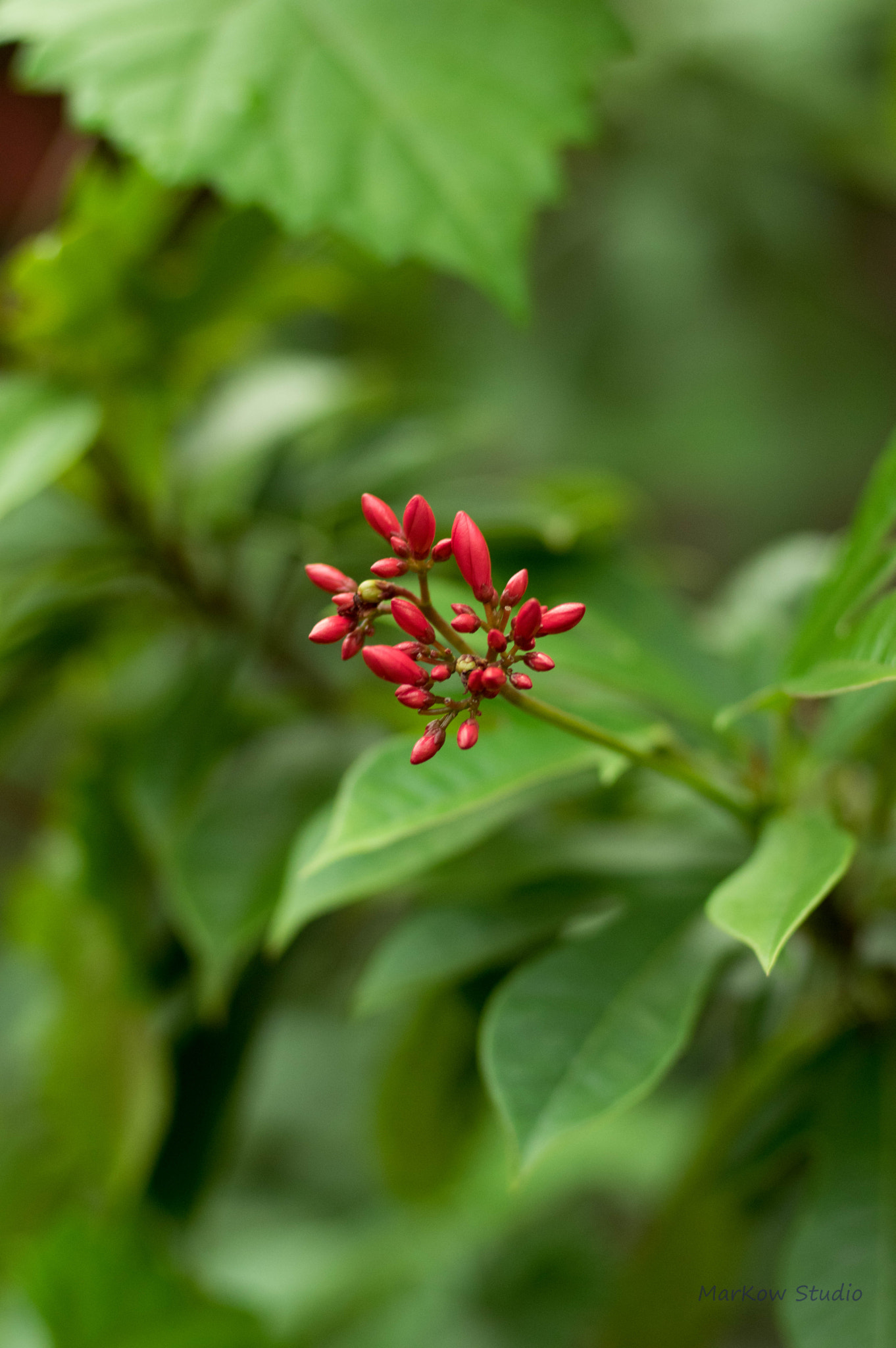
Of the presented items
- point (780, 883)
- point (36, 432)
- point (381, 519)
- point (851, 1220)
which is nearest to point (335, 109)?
point (36, 432)

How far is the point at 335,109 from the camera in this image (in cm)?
65

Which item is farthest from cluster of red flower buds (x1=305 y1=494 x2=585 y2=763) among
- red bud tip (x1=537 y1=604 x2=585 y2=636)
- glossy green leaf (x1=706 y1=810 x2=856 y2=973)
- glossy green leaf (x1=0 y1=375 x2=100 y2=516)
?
glossy green leaf (x1=0 y1=375 x2=100 y2=516)

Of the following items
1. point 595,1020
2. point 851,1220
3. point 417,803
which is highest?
point 417,803

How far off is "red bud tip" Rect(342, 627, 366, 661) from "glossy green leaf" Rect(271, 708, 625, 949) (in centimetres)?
9

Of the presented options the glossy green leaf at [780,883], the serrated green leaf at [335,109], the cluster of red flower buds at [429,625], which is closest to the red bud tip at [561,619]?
the cluster of red flower buds at [429,625]

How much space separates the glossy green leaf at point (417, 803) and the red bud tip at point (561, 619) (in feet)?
0.26

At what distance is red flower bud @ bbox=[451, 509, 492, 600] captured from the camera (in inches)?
15.9

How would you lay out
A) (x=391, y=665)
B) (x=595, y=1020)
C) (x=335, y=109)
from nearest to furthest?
(x=391, y=665) → (x=595, y=1020) → (x=335, y=109)

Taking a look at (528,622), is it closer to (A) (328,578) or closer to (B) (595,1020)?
(A) (328,578)

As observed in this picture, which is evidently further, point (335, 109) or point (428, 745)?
point (335, 109)

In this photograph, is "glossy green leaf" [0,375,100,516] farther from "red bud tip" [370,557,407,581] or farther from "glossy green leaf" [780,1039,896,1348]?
"glossy green leaf" [780,1039,896,1348]

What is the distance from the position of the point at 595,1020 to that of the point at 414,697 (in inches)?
7.9

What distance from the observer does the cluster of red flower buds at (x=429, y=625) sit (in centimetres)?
40

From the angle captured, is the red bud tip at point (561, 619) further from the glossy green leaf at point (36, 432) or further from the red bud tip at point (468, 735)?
the glossy green leaf at point (36, 432)
